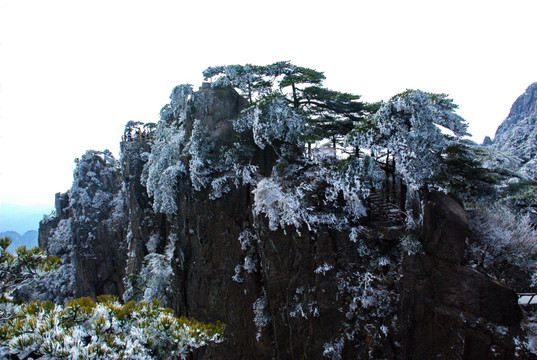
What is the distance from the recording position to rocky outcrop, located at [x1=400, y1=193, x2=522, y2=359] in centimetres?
1050

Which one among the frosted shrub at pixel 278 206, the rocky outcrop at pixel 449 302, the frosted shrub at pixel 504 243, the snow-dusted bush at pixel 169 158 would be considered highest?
the snow-dusted bush at pixel 169 158

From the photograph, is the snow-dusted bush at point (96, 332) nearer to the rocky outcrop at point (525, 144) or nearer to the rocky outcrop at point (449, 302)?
the rocky outcrop at point (449, 302)

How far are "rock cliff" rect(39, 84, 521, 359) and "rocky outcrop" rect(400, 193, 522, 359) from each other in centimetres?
4

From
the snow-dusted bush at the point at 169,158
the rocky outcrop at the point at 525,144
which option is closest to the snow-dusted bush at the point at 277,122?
the snow-dusted bush at the point at 169,158

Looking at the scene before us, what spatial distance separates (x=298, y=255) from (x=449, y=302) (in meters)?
6.26

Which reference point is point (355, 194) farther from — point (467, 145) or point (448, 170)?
point (467, 145)

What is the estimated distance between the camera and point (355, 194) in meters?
13.3

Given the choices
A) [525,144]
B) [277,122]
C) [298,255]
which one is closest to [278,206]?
[298,255]

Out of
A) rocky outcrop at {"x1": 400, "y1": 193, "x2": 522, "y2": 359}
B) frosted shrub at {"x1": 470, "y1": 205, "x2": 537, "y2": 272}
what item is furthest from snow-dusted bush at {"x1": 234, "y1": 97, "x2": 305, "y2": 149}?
frosted shrub at {"x1": 470, "y1": 205, "x2": 537, "y2": 272}

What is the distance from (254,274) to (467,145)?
12562mm

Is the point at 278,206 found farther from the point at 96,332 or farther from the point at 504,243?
the point at 96,332

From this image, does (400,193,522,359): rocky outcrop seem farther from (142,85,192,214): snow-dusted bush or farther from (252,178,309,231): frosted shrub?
(142,85,192,214): snow-dusted bush

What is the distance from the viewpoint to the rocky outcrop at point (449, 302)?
10.5 m

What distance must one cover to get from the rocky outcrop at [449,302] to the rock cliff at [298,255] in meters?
0.04
